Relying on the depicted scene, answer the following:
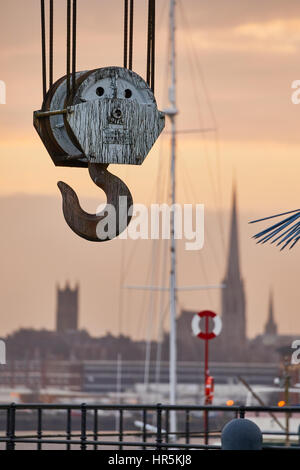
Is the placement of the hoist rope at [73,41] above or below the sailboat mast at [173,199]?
below

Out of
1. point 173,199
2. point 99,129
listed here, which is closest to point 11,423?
point 99,129

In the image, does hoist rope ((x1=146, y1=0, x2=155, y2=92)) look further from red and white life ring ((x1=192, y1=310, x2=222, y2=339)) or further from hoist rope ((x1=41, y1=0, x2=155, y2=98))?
red and white life ring ((x1=192, y1=310, x2=222, y2=339))

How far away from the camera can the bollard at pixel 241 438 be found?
8.22 metres

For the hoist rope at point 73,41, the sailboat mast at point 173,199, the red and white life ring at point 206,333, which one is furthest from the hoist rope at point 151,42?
the sailboat mast at point 173,199

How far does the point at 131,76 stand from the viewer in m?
10.5

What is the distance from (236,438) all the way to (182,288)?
42.2 m

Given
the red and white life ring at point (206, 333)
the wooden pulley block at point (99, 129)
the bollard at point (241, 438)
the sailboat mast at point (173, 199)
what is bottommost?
the bollard at point (241, 438)

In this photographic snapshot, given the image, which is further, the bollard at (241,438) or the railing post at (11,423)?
the railing post at (11,423)

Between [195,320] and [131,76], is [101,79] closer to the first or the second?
[131,76]

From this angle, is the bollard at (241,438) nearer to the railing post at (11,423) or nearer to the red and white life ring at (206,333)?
the railing post at (11,423)

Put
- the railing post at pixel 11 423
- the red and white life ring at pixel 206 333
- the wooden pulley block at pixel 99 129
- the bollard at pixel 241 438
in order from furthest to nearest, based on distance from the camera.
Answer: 1. the red and white life ring at pixel 206 333
2. the railing post at pixel 11 423
3. the wooden pulley block at pixel 99 129
4. the bollard at pixel 241 438

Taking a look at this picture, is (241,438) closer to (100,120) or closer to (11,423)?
(100,120)

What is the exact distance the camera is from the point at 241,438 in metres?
8.26

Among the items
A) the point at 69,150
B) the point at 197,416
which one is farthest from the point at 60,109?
the point at 197,416
